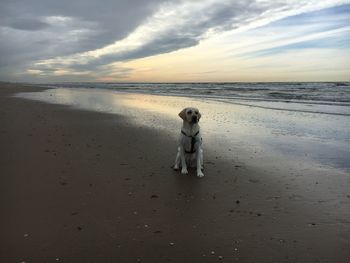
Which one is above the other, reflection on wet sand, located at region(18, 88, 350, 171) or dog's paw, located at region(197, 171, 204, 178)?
dog's paw, located at region(197, 171, 204, 178)

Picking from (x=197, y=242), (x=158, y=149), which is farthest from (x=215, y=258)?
(x=158, y=149)

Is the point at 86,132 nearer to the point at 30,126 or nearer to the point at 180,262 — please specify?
the point at 30,126

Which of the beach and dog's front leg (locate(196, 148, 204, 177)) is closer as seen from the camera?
the beach

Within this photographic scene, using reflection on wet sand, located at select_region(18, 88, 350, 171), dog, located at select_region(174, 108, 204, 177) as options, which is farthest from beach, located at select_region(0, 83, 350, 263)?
dog, located at select_region(174, 108, 204, 177)

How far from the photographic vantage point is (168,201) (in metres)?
4.88

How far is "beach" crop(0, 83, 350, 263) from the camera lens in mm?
3510

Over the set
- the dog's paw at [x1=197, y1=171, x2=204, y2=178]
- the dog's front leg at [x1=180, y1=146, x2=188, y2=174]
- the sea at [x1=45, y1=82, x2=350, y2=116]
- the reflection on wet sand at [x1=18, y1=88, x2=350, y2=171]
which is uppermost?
the dog's front leg at [x1=180, y1=146, x2=188, y2=174]

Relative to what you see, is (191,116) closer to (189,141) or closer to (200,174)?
(189,141)

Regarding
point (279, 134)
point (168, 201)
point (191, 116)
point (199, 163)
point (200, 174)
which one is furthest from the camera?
point (279, 134)

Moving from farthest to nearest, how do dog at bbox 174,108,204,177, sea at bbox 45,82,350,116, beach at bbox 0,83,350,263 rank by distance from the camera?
sea at bbox 45,82,350,116, dog at bbox 174,108,204,177, beach at bbox 0,83,350,263

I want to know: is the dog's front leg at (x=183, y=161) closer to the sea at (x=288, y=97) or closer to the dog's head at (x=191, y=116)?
the dog's head at (x=191, y=116)

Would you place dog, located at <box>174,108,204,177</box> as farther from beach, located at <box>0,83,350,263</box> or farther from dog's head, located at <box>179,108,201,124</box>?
beach, located at <box>0,83,350,263</box>

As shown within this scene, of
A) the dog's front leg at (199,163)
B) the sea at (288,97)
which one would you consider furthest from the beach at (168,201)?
the sea at (288,97)

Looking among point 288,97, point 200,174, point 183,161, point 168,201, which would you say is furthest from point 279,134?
point 288,97
